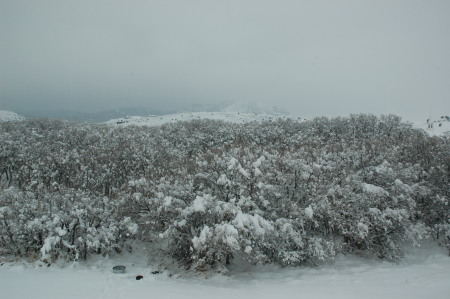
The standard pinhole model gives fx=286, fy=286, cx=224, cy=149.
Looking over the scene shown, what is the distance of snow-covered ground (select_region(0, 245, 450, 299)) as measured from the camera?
10.9 m

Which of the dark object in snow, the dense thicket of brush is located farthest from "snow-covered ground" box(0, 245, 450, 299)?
the dense thicket of brush

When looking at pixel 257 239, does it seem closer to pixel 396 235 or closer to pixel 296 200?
pixel 296 200

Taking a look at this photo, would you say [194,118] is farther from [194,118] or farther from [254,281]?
[254,281]

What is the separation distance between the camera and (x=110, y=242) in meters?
16.0

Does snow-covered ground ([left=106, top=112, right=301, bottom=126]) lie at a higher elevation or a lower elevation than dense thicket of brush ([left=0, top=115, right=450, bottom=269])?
higher

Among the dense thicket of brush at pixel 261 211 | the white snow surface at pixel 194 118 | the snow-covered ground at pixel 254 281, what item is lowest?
the snow-covered ground at pixel 254 281

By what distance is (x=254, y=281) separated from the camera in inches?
535

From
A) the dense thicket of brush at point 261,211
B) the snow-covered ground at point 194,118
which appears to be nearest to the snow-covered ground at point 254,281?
the dense thicket of brush at point 261,211

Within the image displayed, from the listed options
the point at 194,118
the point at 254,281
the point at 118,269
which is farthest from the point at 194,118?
the point at 254,281

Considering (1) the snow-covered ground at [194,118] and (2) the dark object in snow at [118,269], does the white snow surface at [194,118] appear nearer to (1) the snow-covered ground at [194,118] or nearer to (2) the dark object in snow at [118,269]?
(1) the snow-covered ground at [194,118]

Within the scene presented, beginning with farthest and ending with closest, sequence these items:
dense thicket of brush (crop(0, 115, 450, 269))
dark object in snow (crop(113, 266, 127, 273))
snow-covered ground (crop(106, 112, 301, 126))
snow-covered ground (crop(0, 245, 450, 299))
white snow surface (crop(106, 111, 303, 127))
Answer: snow-covered ground (crop(106, 112, 301, 126))
white snow surface (crop(106, 111, 303, 127))
dark object in snow (crop(113, 266, 127, 273))
dense thicket of brush (crop(0, 115, 450, 269))
snow-covered ground (crop(0, 245, 450, 299))

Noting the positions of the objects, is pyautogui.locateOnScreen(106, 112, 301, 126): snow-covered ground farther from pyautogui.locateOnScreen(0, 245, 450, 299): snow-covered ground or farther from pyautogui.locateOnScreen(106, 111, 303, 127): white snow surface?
pyautogui.locateOnScreen(0, 245, 450, 299): snow-covered ground

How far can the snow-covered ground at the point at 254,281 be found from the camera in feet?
35.9

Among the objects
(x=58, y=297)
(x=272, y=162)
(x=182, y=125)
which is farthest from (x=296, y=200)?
(x=182, y=125)
